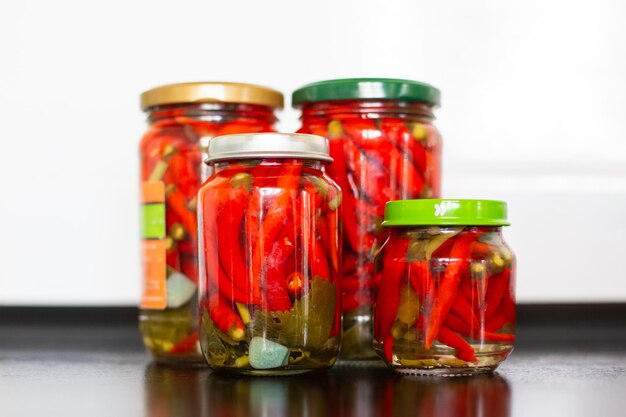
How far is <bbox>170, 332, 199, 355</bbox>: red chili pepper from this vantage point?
0.95 metres

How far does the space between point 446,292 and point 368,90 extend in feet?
0.82

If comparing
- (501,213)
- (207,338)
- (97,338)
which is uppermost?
(501,213)

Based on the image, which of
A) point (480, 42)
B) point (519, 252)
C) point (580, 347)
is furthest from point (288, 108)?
point (580, 347)

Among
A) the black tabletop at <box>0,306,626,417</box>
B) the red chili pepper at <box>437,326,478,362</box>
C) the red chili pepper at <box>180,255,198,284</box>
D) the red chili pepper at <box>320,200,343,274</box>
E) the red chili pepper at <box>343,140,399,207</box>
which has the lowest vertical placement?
the black tabletop at <box>0,306,626,417</box>

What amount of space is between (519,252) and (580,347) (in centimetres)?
19

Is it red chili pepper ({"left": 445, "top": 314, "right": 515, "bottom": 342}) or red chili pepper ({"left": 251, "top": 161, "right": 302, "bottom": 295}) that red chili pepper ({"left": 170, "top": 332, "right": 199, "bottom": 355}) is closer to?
red chili pepper ({"left": 251, "top": 161, "right": 302, "bottom": 295})

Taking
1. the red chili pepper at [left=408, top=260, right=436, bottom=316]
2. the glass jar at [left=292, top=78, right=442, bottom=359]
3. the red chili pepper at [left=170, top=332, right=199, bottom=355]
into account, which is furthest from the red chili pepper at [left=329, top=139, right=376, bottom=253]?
the red chili pepper at [left=170, top=332, right=199, bottom=355]

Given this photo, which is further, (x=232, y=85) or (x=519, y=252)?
(x=519, y=252)

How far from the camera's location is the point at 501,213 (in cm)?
86

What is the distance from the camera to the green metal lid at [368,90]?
926mm

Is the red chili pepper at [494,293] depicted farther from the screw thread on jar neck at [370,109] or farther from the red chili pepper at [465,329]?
the screw thread on jar neck at [370,109]

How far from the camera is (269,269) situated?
82 centimetres

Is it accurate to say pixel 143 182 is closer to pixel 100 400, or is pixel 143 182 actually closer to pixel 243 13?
pixel 100 400

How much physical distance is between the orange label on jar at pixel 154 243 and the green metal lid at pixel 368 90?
0.69 feet
